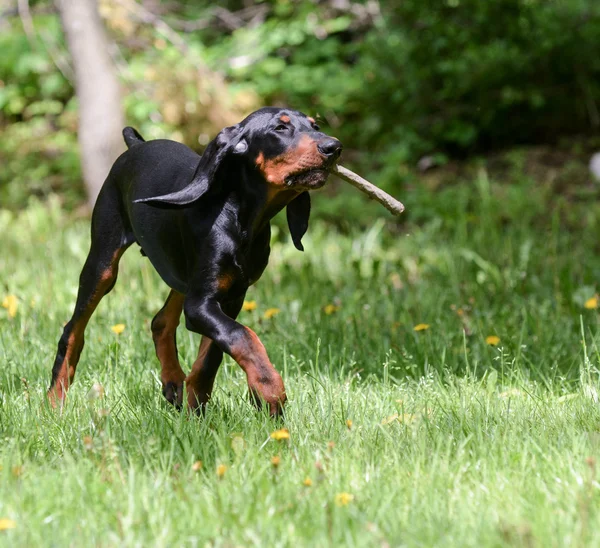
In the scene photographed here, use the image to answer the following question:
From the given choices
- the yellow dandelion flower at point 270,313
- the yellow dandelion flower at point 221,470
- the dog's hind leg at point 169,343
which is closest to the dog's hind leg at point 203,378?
the dog's hind leg at point 169,343

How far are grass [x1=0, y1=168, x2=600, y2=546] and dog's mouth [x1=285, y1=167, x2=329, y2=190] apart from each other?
841 mm

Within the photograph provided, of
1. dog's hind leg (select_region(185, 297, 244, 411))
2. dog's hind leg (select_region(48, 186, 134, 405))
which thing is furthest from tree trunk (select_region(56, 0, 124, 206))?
dog's hind leg (select_region(185, 297, 244, 411))

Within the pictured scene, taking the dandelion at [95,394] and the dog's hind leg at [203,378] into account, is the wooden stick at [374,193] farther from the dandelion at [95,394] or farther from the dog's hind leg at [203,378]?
the dandelion at [95,394]

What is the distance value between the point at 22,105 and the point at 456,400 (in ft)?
33.6

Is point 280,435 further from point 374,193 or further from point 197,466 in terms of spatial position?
point 374,193

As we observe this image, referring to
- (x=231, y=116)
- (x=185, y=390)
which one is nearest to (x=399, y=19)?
(x=231, y=116)

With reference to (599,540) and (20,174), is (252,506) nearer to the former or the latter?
(599,540)

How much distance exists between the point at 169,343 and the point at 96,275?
44 centimetres

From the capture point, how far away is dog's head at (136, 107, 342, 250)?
3.12m

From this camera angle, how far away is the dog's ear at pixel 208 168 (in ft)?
10.5

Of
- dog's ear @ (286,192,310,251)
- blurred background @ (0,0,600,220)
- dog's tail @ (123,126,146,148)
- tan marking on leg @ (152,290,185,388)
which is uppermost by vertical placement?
dog's tail @ (123,126,146,148)

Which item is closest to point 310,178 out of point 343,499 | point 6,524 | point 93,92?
point 343,499

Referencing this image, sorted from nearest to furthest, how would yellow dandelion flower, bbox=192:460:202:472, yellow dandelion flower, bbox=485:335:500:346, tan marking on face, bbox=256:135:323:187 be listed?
yellow dandelion flower, bbox=192:460:202:472
tan marking on face, bbox=256:135:323:187
yellow dandelion flower, bbox=485:335:500:346

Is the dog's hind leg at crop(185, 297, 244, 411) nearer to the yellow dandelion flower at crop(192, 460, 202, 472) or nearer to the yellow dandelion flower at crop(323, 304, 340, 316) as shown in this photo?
the yellow dandelion flower at crop(192, 460, 202, 472)
